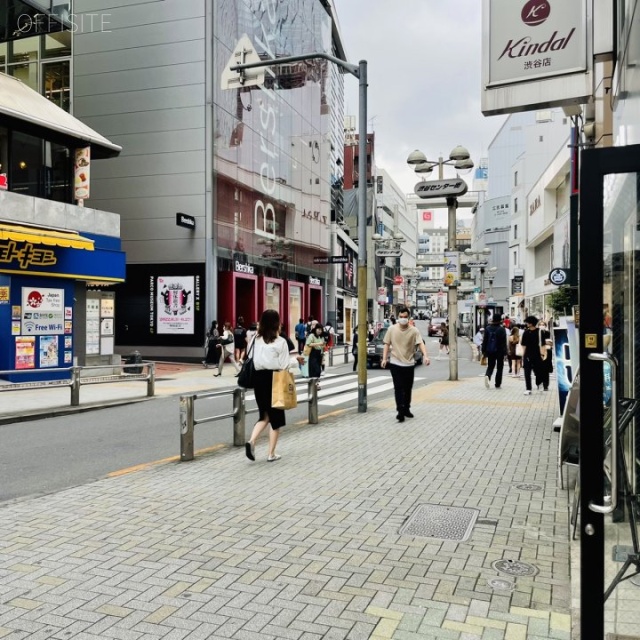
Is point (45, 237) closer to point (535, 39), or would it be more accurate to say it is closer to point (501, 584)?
point (535, 39)

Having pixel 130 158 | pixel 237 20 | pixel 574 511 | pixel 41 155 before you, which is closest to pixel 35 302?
pixel 41 155

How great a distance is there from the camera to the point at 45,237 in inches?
648

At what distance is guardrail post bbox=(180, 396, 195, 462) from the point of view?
758cm

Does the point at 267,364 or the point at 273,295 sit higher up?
the point at 273,295

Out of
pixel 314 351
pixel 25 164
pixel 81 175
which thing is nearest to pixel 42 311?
pixel 25 164

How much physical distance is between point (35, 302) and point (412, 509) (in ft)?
49.5

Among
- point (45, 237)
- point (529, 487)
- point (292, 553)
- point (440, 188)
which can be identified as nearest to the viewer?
point (292, 553)

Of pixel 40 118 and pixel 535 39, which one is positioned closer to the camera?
pixel 535 39

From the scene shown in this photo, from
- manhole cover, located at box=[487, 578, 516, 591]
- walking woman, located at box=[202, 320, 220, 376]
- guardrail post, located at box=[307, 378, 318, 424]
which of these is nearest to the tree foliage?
walking woman, located at box=[202, 320, 220, 376]

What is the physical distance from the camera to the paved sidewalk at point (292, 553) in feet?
11.3

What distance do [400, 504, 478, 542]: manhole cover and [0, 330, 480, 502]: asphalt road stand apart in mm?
3592

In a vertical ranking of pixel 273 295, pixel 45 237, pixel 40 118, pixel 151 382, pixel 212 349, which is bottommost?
pixel 151 382

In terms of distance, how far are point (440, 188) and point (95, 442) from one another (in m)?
12.7

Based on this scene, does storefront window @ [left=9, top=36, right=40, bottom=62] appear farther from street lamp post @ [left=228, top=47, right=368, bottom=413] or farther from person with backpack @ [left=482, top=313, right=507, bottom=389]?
person with backpack @ [left=482, top=313, right=507, bottom=389]
